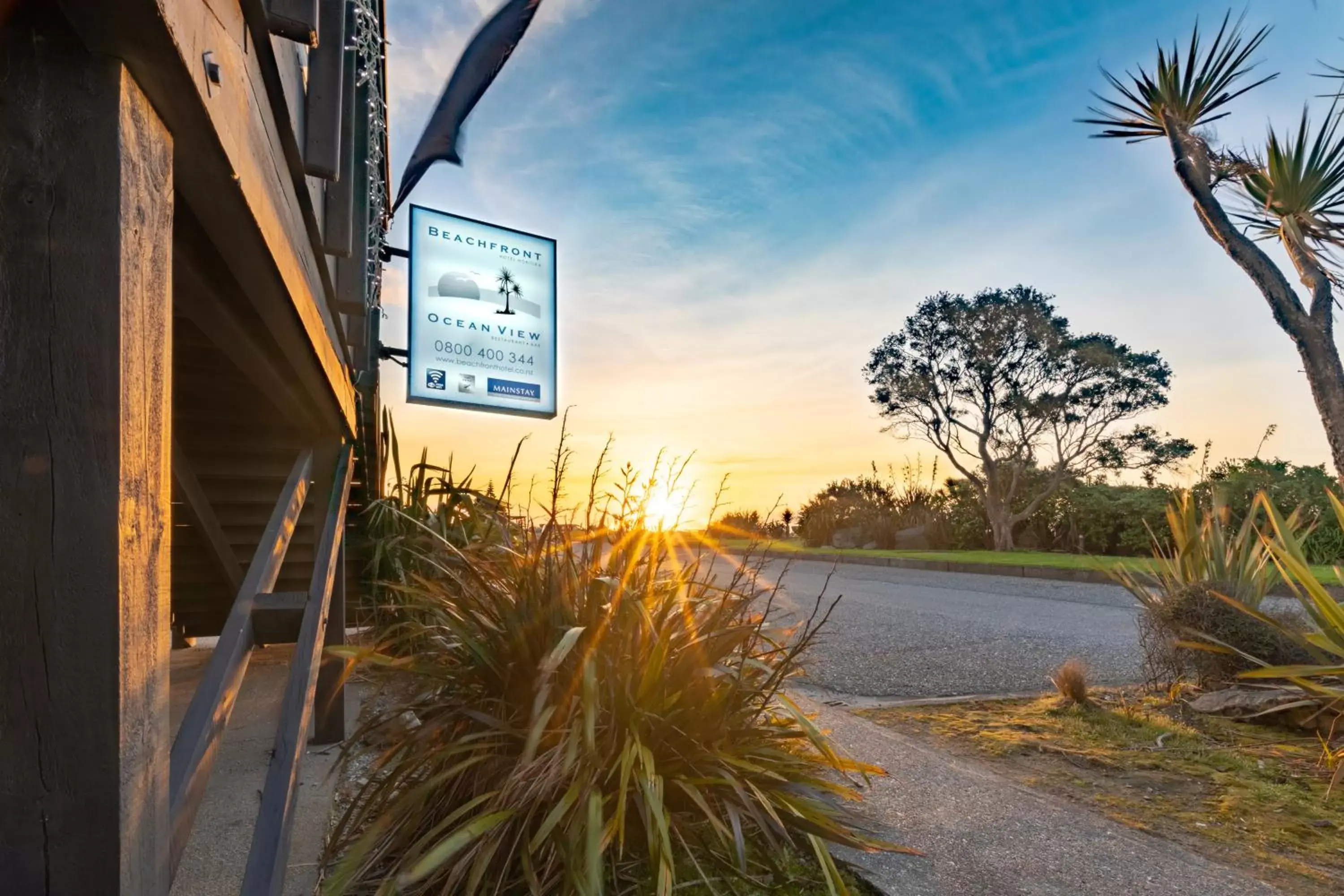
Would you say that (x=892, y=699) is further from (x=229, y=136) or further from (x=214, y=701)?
(x=229, y=136)

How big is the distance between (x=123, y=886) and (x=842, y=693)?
4206 mm

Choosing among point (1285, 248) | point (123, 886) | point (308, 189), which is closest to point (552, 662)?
point (123, 886)

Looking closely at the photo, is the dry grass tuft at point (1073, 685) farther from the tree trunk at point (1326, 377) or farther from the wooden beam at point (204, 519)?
the wooden beam at point (204, 519)

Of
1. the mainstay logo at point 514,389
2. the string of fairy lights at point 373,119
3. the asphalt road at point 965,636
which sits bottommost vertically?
the asphalt road at point 965,636

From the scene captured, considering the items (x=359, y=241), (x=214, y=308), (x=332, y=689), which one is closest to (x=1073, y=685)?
(x=332, y=689)

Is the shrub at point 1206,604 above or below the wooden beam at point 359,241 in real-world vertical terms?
below

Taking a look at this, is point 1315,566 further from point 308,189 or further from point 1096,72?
point 308,189

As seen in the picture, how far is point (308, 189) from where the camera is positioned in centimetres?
254

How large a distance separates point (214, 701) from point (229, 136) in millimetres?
1290

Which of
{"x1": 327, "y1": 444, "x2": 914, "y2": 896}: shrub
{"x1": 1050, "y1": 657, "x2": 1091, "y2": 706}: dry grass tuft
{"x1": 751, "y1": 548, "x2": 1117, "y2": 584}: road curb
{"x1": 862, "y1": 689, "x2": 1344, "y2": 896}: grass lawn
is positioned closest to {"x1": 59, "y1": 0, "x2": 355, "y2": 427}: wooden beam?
{"x1": 327, "y1": 444, "x2": 914, "y2": 896}: shrub

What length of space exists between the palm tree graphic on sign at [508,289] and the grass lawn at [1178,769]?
29.2 ft

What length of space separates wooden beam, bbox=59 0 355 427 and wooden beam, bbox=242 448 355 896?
971 millimetres

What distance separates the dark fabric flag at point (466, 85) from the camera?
9.48 m

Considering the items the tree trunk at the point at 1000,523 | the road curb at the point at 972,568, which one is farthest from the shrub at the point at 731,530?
the tree trunk at the point at 1000,523
